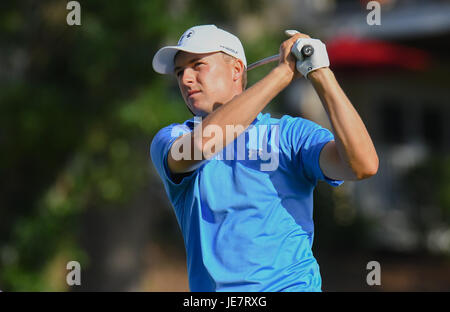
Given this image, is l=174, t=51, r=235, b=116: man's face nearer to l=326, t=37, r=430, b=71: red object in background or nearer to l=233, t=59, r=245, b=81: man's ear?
l=233, t=59, r=245, b=81: man's ear

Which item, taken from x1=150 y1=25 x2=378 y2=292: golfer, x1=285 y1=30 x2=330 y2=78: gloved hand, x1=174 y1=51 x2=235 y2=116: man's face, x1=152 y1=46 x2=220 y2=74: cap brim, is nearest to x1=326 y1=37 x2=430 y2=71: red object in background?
x1=152 y1=46 x2=220 y2=74: cap brim

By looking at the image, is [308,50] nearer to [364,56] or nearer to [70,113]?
[70,113]

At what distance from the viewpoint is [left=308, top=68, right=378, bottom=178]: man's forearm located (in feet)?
7.27

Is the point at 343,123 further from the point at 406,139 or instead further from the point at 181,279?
the point at 406,139

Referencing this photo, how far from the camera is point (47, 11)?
7.30m

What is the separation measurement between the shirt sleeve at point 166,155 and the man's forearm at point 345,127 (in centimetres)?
59

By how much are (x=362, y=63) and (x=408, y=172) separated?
1.83 m

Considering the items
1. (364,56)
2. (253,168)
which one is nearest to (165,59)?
(253,168)

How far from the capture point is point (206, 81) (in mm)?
2613

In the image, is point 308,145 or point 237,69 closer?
point 308,145

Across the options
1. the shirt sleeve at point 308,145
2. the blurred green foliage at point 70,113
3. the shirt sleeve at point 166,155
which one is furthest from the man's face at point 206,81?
Answer: the blurred green foliage at point 70,113

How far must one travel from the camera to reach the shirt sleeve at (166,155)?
8.45 feet

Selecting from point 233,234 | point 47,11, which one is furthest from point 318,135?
point 47,11

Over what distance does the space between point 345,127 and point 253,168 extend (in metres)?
0.41
